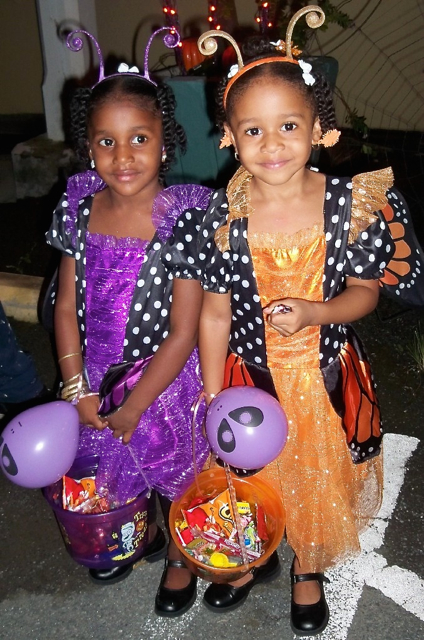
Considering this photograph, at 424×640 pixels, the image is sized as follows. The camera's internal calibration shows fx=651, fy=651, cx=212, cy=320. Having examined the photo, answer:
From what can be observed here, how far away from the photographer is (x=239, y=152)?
171 centimetres

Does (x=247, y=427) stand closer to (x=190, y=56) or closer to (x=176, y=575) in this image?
(x=176, y=575)

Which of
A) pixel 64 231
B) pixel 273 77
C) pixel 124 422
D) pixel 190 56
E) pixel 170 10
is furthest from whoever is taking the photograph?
pixel 190 56

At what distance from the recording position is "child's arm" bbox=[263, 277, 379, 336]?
1655mm

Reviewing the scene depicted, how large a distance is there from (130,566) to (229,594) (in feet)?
1.23

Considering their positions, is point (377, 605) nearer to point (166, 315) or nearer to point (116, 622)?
point (116, 622)

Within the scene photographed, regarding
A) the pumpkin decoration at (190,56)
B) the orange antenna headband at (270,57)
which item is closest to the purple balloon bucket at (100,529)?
the orange antenna headband at (270,57)

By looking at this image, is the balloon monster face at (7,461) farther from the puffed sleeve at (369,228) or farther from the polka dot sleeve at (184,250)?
the puffed sleeve at (369,228)

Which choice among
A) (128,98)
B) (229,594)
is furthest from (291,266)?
(229,594)

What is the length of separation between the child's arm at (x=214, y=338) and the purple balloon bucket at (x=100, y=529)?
0.45 metres

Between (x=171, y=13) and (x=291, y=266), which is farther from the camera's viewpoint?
A: (x=171, y=13)

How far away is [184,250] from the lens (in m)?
1.86

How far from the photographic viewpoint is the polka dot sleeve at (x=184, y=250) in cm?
186

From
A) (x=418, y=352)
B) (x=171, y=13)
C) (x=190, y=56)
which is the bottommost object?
(x=418, y=352)

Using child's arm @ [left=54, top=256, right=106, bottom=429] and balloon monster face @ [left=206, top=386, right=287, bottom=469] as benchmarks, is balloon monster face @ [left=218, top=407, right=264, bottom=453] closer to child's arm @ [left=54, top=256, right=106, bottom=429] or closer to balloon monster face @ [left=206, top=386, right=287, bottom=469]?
balloon monster face @ [left=206, top=386, right=287, bottom=469]
